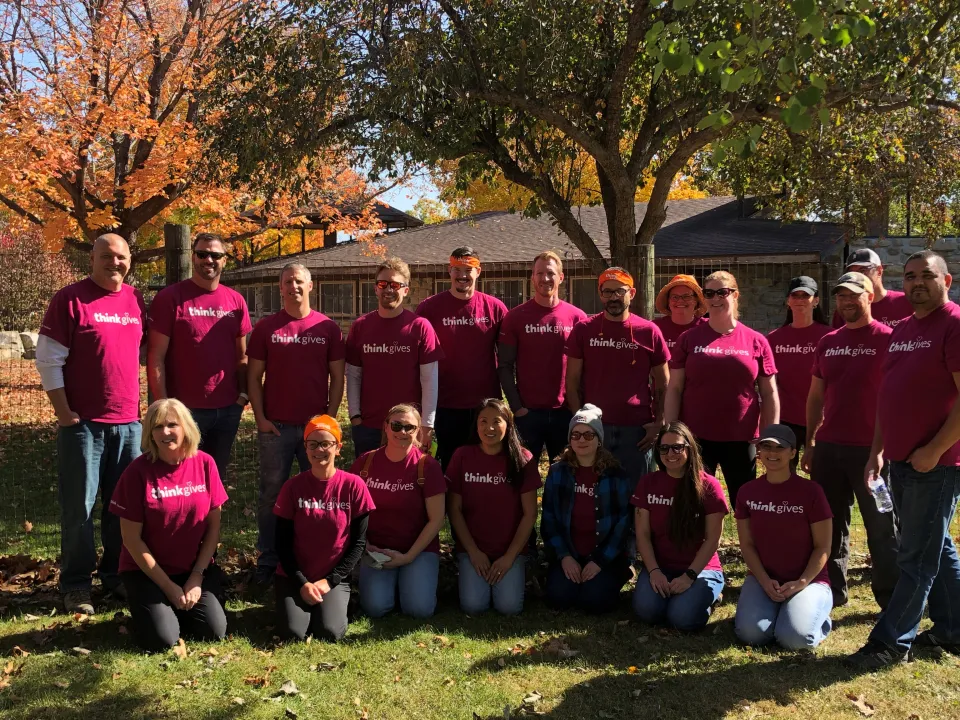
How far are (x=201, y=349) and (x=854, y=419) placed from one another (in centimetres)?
398

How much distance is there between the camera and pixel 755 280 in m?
17.0

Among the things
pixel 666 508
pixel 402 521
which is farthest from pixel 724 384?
pixel 402 521

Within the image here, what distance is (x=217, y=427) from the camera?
5.57m

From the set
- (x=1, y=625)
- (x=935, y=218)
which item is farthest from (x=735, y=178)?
(x=1, y=625)

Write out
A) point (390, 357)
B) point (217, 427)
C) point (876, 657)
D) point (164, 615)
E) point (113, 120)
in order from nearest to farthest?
1. point (876, 657)
2. point (164, 615)
3. point (217, 427)
4. point (390, 357)
5. point (113, 120)

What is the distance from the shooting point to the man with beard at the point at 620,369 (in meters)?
5.70

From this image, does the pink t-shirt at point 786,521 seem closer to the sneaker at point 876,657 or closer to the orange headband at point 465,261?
the sneaker at point 876,657

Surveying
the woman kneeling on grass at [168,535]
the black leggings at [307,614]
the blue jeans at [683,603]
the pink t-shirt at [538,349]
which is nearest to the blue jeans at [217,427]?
the woman kneeling on grass at [168,535]

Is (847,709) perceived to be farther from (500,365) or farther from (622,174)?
(622,174)

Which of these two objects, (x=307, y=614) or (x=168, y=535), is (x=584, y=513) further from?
(x=168, y=535)

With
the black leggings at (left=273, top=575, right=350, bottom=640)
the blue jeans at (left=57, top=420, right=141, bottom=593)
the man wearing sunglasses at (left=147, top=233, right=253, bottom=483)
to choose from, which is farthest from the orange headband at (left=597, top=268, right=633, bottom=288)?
the blue jeans at (left=57, top=420, right=141, bottom=593)

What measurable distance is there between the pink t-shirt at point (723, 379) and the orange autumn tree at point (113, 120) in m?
7.96

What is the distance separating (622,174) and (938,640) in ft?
19.0

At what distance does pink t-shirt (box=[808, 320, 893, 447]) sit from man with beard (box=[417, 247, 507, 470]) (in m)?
2.18
